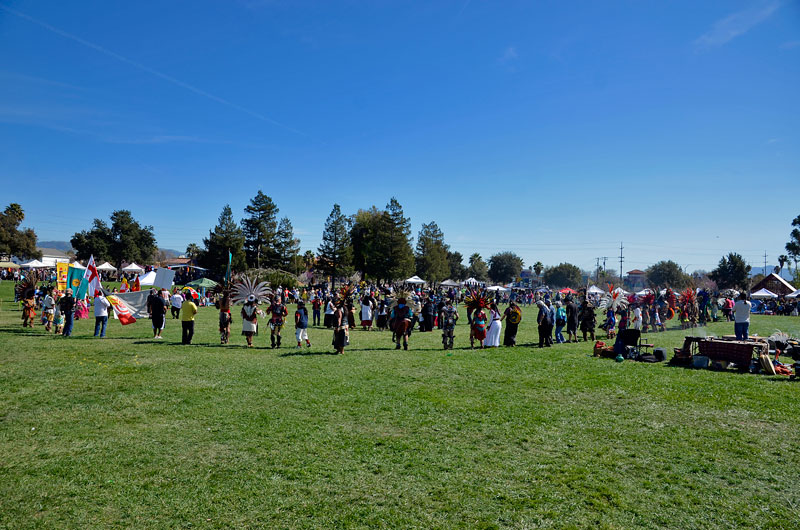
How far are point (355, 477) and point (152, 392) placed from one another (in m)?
6.26

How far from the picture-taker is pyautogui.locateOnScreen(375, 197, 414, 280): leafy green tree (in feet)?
226

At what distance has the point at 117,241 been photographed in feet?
243

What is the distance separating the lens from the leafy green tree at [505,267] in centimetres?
10212

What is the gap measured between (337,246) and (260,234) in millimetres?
12106

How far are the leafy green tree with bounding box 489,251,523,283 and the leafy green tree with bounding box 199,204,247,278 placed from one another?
195 feet

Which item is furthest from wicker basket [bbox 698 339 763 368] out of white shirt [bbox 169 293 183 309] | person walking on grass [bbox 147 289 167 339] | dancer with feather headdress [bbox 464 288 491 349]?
white shirt [bbox 169 293 183 309]

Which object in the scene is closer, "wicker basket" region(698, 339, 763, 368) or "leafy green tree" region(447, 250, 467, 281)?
"wicker basket" region(698, 339, 763, 368)

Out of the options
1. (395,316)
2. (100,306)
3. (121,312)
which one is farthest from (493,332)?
(121,312)

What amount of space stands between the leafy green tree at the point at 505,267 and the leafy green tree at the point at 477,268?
6.18 feet

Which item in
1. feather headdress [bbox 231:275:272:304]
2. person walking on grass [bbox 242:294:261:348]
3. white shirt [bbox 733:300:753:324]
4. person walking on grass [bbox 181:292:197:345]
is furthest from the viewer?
feather headdress [bbox 231:275:272:304]

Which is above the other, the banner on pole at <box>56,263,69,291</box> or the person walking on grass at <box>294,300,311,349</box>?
the banner on pole at <box>56,263,69,291</box>

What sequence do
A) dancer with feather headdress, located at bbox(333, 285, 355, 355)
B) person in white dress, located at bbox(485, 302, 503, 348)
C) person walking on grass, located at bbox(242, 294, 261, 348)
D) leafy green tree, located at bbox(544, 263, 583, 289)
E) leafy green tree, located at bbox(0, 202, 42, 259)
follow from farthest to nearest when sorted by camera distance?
leafy green tree, located at bbox(544, 263, 583, 289), leafy green tree, located at bbox(0, 202, 42, 259), person in white dress, located at bbox(485, 302, 503, 348), person walking on grass, located at bbox(242, 294, 261, 348), dancer with feather headdress, located at bbox(333, 285, 355, 355)

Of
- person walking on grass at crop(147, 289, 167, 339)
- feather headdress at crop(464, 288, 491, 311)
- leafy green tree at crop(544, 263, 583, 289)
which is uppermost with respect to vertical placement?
leafy green tree at crop(544, 263, 583, 289)

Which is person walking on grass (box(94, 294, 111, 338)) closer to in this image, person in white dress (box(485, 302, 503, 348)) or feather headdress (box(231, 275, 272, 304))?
feather headdress (box(231, 275, 272, 304))
